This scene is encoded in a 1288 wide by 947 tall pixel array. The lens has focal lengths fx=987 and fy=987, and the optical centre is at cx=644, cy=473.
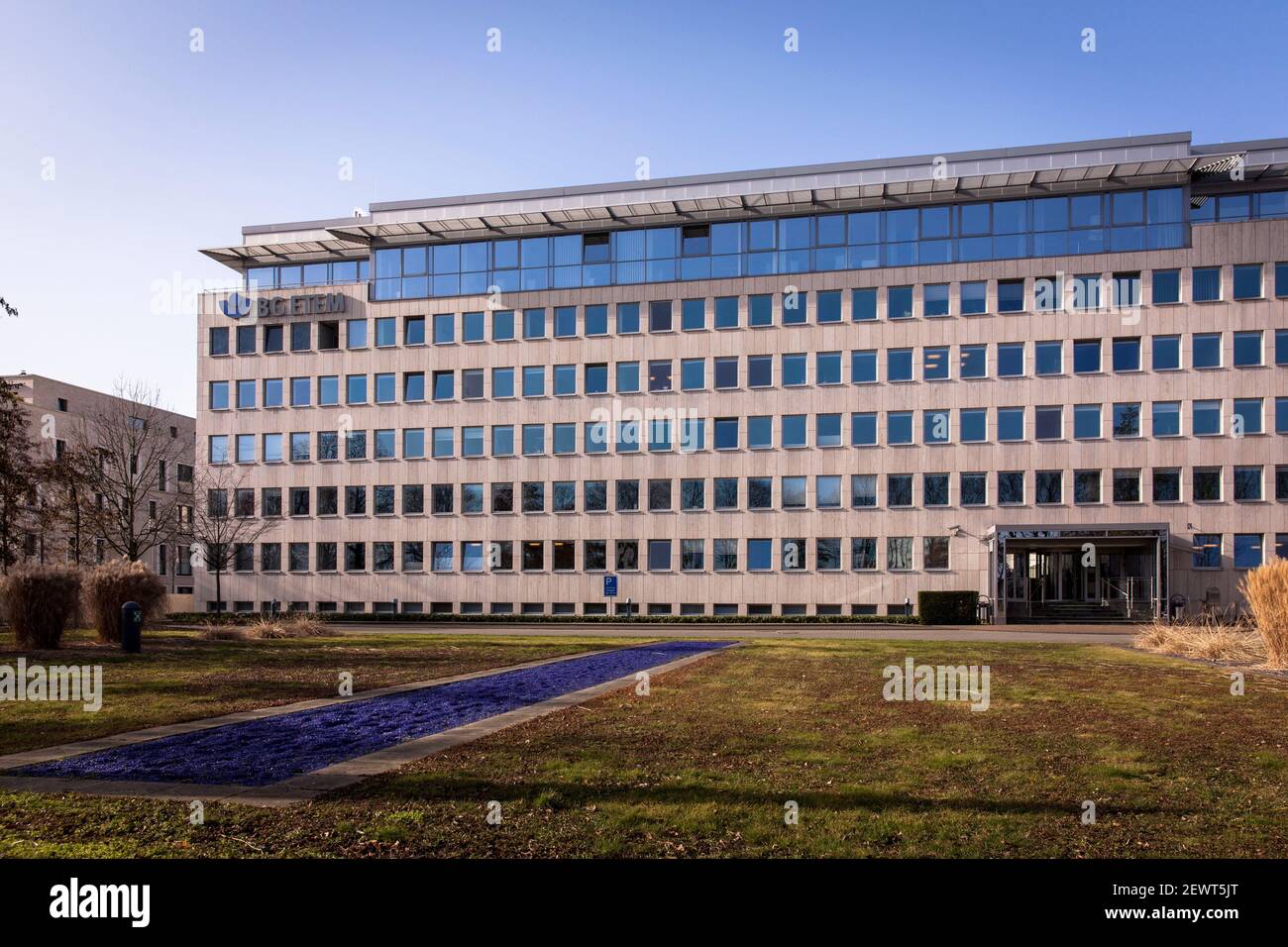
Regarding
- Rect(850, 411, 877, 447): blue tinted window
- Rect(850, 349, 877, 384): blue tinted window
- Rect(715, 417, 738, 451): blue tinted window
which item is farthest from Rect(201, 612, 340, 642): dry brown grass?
Rect(850, 349, 877, 384): blue tinted window

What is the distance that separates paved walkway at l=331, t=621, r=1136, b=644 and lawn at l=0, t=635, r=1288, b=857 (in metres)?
19.6

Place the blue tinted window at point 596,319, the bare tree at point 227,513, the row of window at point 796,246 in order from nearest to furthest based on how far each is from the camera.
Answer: the row of window at point 796,246 < the blue tinted window at point 596,319 < the bare tree at point 227,513

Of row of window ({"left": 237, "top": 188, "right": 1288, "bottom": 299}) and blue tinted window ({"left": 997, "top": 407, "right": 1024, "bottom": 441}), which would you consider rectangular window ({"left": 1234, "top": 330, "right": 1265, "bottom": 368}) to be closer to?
row of window ({"left": 237, "top": 188, "right": 1288, "bottom": 299})

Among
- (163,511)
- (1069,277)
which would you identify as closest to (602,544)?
(163,511)

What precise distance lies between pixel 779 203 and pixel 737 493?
15.1 m

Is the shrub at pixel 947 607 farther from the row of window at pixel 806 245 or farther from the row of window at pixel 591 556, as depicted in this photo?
the row of window at pixel 806 245

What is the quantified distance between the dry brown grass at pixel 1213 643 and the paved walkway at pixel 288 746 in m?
14.2

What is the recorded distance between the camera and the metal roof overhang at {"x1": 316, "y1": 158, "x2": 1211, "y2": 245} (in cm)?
4681

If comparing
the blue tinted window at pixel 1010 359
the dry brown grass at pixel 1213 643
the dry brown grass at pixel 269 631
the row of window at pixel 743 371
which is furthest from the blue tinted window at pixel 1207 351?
the dry brown grass at pixel 269 631

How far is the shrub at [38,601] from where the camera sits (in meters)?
21.0

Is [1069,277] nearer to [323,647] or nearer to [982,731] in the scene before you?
[323,647]

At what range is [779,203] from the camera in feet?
165

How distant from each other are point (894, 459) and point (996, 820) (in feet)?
146

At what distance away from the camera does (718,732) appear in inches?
446
